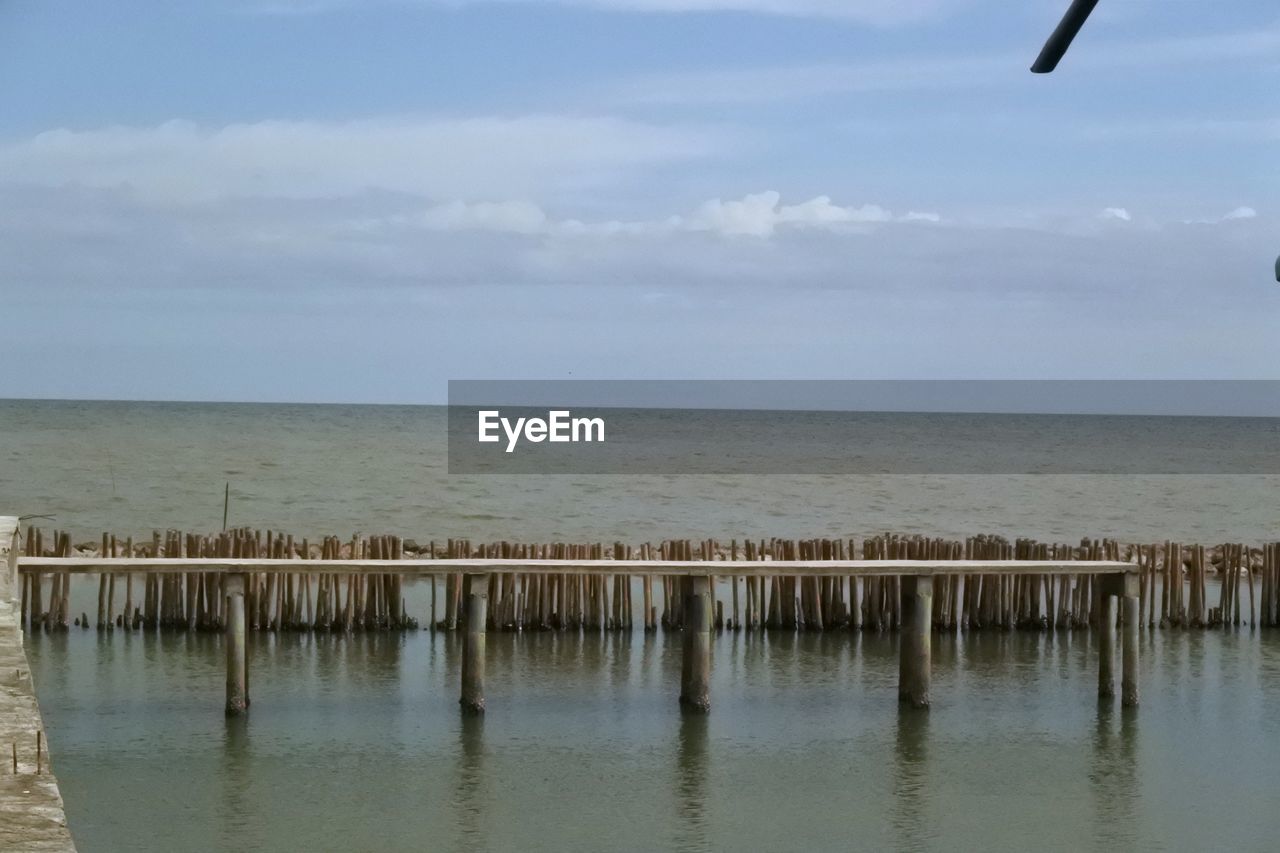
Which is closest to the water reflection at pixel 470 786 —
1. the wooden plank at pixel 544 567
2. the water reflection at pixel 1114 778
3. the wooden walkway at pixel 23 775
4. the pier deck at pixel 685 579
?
the pier deck at pixel 685 579

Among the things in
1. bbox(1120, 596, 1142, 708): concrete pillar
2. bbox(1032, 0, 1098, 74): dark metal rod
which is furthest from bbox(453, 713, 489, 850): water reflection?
bbox(1032, 0, 1098, 74): dark metal rod

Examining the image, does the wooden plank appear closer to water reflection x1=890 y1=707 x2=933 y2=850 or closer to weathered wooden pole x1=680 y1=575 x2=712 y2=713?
weathered wooden pole x1=680 y1=575 x2=712 y2=713

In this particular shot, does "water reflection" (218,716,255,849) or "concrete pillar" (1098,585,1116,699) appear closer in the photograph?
"water reflection" (218,716,255,849)


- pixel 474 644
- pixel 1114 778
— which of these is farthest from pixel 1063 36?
pixel 474 644

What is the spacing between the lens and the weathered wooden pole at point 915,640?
1173 centimetres

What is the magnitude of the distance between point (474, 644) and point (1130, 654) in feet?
16.1

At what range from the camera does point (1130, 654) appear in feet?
39.7

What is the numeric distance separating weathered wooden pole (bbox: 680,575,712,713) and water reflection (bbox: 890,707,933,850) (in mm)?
1455

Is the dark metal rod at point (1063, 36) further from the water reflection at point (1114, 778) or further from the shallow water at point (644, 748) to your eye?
the water reflection at point (1114, 778)

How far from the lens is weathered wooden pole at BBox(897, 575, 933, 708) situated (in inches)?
462

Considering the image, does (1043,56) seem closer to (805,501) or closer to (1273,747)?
(1273,747)

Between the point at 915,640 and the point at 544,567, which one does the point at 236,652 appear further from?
the point at 915,640

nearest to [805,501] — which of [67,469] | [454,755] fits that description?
[67,469]

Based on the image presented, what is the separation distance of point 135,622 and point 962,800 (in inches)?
326
